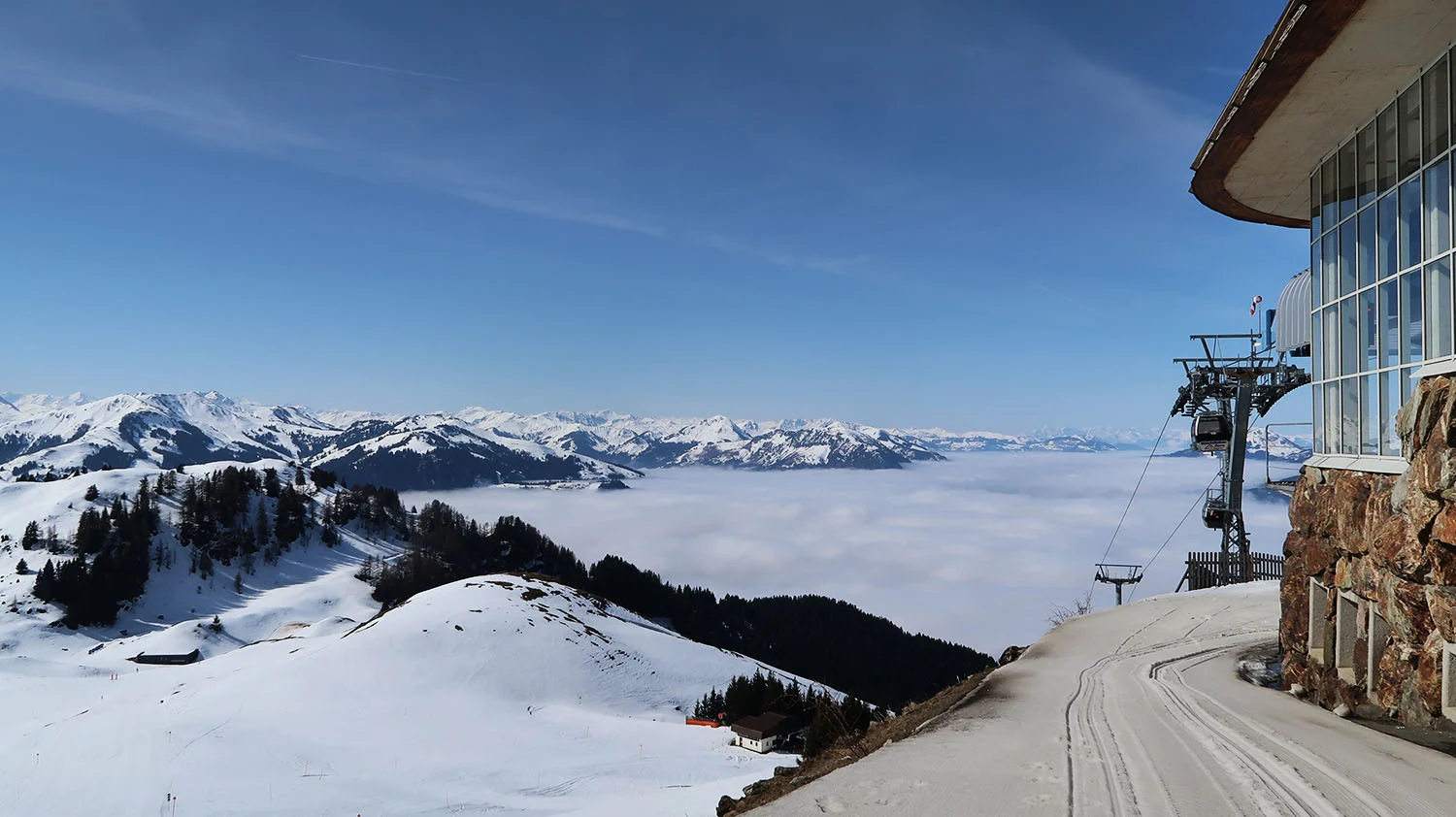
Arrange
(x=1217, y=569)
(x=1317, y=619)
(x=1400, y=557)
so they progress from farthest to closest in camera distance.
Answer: (x=1217, y=569) < (x=1317, y=619) < (x=1400, y=557)

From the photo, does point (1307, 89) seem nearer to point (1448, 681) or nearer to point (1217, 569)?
point (1448, 681)

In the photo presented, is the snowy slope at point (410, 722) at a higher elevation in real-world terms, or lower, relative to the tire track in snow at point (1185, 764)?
lower

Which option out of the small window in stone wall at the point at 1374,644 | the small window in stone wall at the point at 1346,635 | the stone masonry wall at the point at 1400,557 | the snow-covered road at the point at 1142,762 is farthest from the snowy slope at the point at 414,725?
the small window in stone wall at the point at 1374,644

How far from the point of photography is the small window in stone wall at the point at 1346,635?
11625 mm

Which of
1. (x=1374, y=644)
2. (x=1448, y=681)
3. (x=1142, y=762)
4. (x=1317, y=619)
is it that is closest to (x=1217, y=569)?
(x=1317, y=619)

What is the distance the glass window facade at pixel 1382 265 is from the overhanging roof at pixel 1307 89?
35 cm

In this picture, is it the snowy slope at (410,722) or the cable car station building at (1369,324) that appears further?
the snowy slope at (410,722)

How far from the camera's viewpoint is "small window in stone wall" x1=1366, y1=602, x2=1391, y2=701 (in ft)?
35.0

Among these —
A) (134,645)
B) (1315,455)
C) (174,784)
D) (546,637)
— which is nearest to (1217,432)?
(1315,455)

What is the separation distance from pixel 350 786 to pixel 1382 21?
4637cm

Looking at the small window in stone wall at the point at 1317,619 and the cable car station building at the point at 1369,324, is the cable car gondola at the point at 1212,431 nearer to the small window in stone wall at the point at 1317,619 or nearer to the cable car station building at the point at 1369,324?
the cable car station building at the point at 1369,324

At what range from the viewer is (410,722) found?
5138 centimetres

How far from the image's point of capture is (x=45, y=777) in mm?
42281

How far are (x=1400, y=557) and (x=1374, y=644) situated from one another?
1.93 meters
